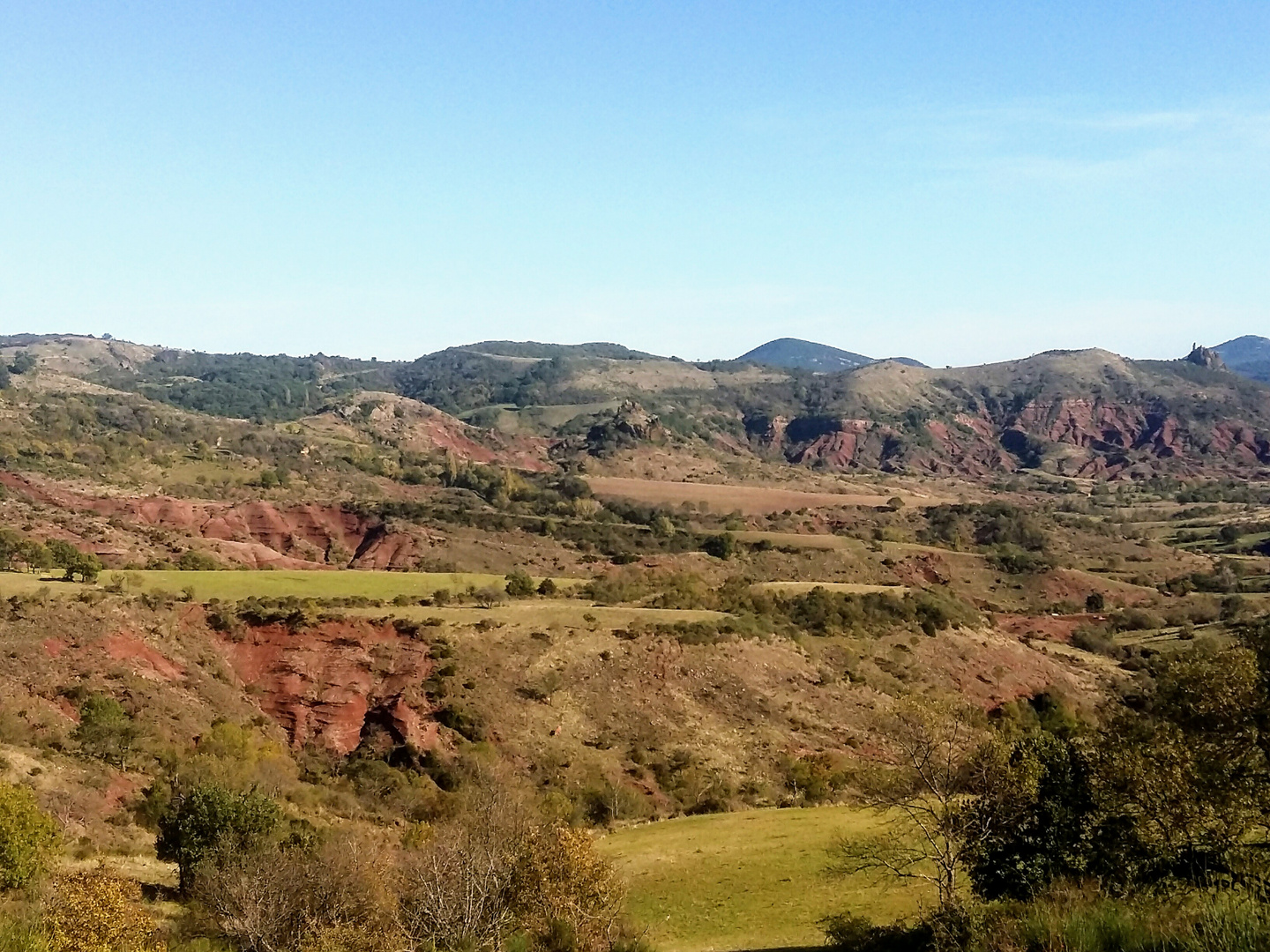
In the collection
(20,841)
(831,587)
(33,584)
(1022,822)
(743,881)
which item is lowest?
(743,881)

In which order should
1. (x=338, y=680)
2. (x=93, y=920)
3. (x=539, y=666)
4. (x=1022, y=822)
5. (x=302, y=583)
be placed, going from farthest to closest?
(x=302, y=583)
(x=539, y=666)
(x=338, y=680)
(x=1022, y=822)
(x=93, y=920)

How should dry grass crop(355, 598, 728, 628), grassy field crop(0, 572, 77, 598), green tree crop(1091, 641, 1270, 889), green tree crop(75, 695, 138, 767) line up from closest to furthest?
1. green tree crop(1091, 641, 1270, 889)
2. green tree crop(75, 695, 138, 767)
3. grassy field crop(0, 572, 77, 598)
4. dry grass crop(355, 598, 728, 628)

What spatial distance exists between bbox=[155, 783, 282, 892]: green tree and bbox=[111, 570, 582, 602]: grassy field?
35.2 metres

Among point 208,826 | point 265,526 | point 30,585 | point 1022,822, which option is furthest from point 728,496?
point 1022,822

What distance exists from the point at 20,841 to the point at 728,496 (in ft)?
422

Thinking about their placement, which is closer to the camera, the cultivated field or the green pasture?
the green pasture

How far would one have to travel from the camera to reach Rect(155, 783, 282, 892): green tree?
2555 cm

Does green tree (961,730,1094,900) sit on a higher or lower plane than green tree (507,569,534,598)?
higher

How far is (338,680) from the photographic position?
53.2 meters

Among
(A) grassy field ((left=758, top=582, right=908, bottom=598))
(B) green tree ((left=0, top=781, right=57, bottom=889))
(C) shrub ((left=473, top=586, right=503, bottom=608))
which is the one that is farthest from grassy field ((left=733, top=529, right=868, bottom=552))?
(B) green tree ((left=0, top=781, right=57, bottom=889))

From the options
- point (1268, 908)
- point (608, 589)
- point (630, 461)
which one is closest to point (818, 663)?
point (608, 589)

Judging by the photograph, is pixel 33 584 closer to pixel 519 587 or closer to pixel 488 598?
pixel 488 598

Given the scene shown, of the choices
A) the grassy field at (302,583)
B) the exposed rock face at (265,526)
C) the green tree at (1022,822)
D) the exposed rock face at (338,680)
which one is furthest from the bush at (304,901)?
the exposed rock face at (265,526)

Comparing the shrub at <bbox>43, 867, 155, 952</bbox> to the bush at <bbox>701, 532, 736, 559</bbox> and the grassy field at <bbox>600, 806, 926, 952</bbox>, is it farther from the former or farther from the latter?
the bush at <bbox>701, 532, 736, 559</bbox>
